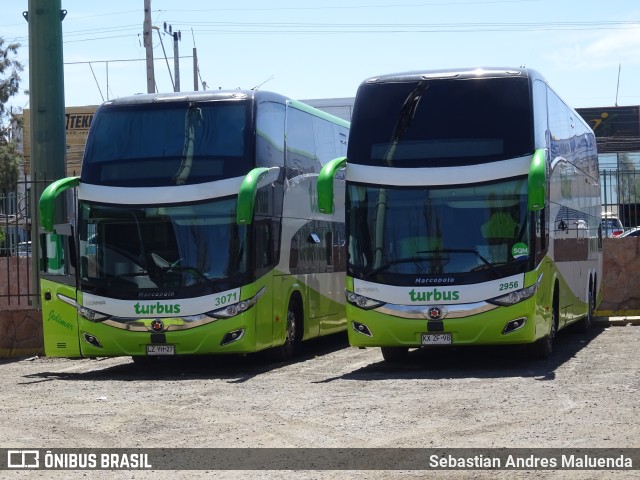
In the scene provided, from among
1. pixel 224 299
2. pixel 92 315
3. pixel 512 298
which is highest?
pixel 512 298

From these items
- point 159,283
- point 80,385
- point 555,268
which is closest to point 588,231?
point 555,268

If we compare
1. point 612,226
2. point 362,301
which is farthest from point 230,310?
point 612,226

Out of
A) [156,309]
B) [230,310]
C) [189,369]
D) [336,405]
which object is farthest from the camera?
[189,369]

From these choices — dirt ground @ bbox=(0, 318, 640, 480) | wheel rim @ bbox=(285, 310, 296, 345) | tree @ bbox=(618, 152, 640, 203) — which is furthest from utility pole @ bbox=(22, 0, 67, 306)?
tree @ bbox=(618, 152, 640, 203)

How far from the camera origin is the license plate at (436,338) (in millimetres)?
16656

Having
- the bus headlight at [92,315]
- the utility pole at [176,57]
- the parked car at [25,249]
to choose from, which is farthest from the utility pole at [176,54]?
the bus headlight at [92,315]

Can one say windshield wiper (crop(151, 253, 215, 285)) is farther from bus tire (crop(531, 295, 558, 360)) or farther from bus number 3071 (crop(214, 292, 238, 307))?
bus tire (crop(531, 295, 558, 360))

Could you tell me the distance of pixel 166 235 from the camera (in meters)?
17.5

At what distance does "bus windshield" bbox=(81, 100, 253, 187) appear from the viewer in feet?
57.7

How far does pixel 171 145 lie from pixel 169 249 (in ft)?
4.72

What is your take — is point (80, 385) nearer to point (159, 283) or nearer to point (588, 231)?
point (159, 283)

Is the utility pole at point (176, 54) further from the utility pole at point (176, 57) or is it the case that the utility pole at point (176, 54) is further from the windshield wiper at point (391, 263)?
the windshield wiper at point (391, 263)

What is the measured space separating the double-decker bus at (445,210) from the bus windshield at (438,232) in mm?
13

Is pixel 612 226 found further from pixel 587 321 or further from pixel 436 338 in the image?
pixel 436 338
